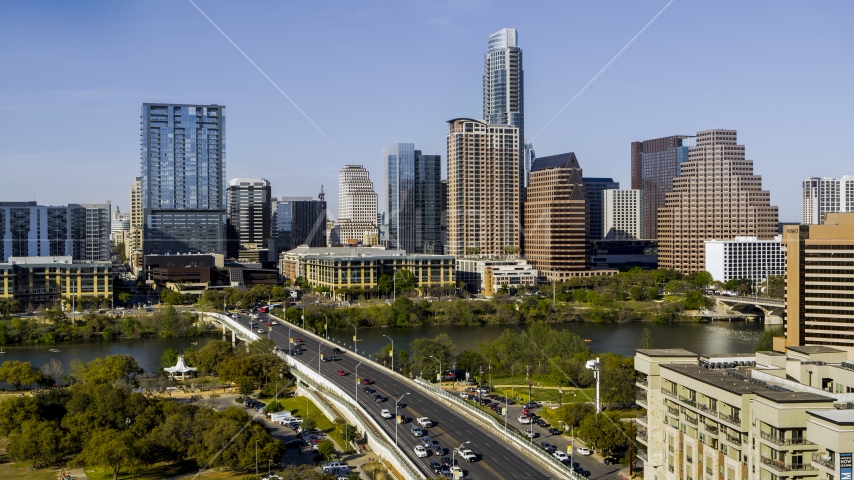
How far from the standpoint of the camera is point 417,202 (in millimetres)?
75125

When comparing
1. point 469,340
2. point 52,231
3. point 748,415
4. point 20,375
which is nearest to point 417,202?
point 52,231

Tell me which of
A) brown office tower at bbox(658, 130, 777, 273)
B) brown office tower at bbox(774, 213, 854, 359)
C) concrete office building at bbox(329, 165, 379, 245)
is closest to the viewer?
brown office tower at bbox(774, 213, 854, 359)

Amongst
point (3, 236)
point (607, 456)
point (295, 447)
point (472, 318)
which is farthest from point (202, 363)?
point (3, 236)

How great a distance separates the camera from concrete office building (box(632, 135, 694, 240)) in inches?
3551

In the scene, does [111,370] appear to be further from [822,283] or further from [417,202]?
[417,202]

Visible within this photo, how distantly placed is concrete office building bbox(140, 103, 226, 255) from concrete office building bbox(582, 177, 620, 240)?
120 feet

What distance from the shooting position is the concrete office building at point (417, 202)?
73438 mm

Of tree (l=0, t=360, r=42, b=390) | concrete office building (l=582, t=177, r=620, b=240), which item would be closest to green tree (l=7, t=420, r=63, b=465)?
tree (l=0, t=360, r=42, b=390)

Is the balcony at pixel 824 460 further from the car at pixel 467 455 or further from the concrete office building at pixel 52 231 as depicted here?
the concrete office building at pixel 52 231

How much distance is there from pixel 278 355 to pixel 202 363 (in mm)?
2485

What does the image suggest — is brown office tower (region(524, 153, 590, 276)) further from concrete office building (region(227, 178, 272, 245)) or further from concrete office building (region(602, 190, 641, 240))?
concrete office building (region(227, 178, 272, 245))

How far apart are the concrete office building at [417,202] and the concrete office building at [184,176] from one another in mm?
15371

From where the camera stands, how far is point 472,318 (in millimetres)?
44719

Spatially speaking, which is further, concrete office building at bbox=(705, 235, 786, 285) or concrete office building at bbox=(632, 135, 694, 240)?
concrete office building at bbox=(632, 135, 694, 240)
